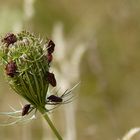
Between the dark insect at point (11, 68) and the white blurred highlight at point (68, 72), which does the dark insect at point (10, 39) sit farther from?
the white blurred highlight at point (68, 72)

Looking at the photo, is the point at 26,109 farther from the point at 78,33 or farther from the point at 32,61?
the point at 78,33

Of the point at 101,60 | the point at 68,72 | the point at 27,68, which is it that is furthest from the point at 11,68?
the point at 101,60

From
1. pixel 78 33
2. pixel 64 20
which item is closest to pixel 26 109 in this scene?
pixel 78 33

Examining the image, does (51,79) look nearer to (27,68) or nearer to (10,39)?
(27,68)

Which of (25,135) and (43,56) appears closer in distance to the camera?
(43,56)

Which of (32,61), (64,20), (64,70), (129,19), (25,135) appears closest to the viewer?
(32,61)

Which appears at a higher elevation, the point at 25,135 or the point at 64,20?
the point at 64,20

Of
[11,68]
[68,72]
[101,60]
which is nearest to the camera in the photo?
[11,68]

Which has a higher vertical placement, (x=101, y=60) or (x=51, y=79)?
(x=101, y=60)
